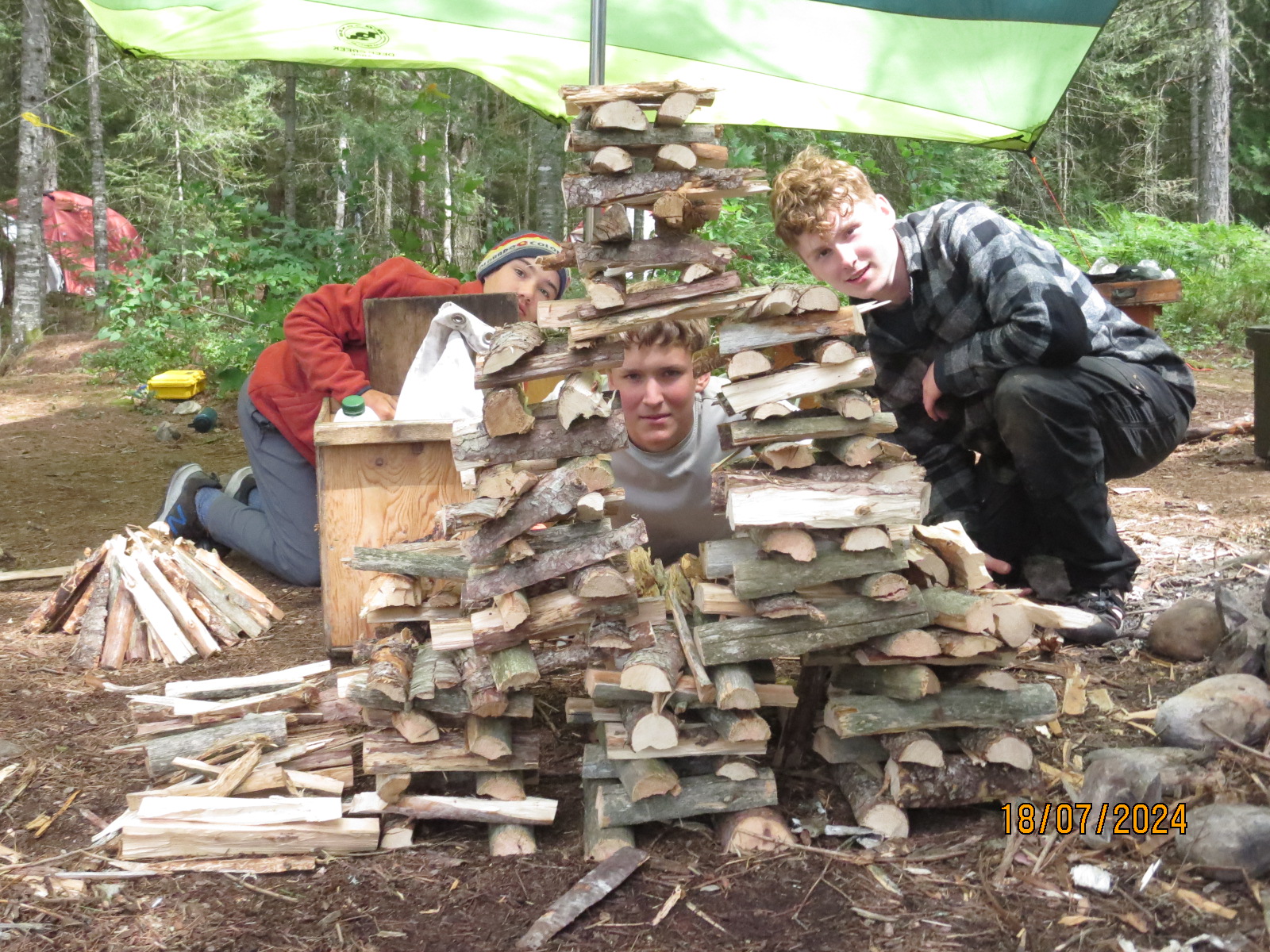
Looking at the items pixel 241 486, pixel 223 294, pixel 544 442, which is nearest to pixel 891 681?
pixel 544 442

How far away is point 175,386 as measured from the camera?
33.2 ft

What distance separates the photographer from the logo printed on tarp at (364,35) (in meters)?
4.89

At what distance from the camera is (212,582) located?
13.9ft

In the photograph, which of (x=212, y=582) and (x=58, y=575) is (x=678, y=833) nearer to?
(x=212, y=582)

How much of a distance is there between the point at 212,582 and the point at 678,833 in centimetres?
251

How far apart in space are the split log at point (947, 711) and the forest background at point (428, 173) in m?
5.12

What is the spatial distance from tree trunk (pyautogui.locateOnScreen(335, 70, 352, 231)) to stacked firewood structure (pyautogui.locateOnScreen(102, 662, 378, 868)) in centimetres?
599

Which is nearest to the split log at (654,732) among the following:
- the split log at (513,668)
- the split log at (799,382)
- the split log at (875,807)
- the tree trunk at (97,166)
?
the split log at (513,668)

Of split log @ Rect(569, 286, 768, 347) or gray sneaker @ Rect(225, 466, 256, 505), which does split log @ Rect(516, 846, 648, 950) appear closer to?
split log @ Rect(569, 286, 768, 347)

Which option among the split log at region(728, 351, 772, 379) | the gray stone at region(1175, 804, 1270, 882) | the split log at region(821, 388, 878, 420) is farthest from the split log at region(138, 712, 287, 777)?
the gray stone at region(1175, 804, 1270, 882)

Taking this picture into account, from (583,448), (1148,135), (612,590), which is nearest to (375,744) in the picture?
(612,590)

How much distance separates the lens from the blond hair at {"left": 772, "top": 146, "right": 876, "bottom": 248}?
304cm

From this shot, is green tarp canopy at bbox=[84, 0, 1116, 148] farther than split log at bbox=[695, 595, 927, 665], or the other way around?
green tarp canopy at bbox=[84, 0, 1116, 148]
